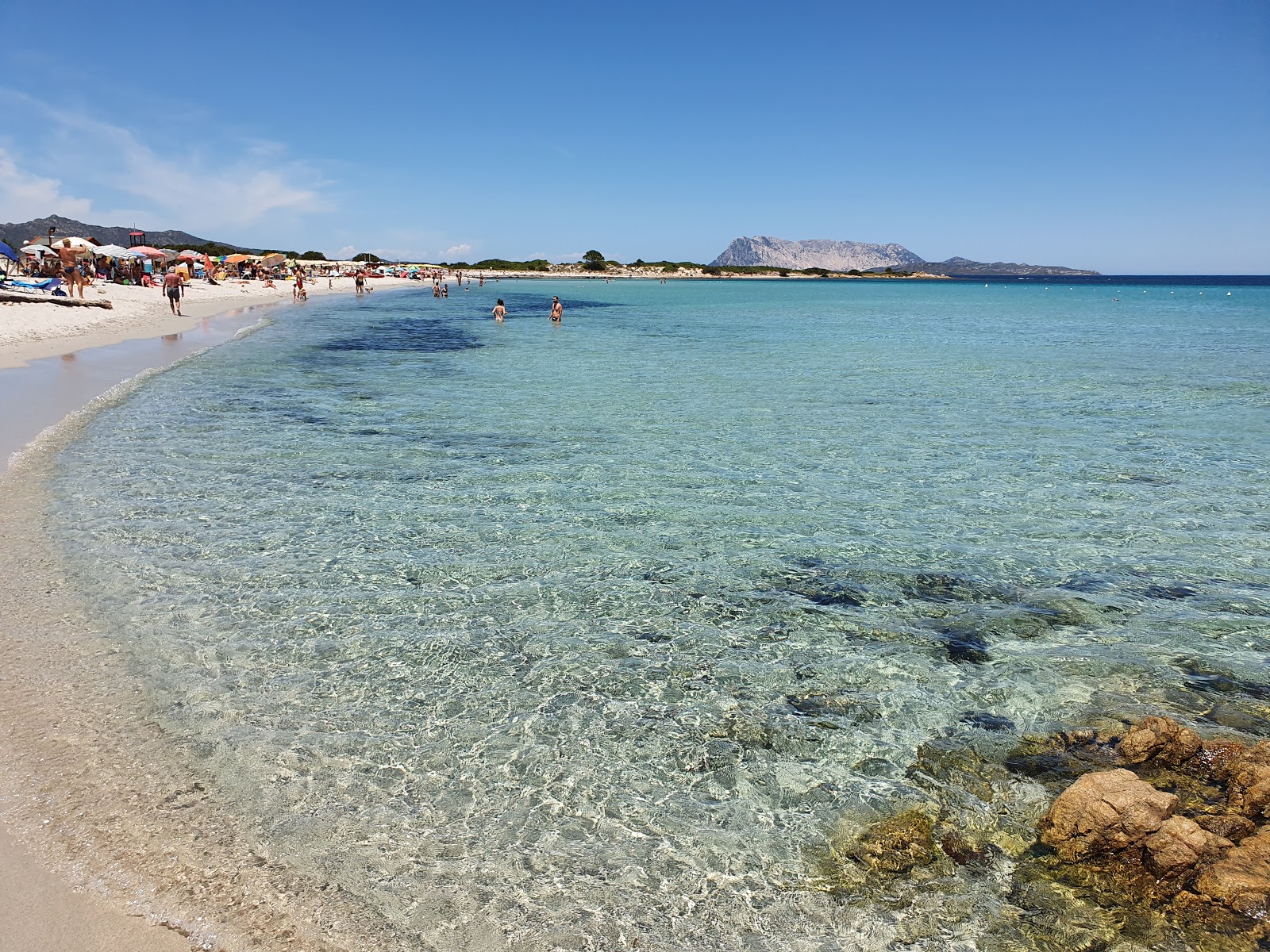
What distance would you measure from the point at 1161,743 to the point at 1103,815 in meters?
1.38

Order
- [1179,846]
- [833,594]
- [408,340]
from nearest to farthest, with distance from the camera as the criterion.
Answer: [1179,846]
[833,594]
[408,340]

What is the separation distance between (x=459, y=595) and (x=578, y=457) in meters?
6.57

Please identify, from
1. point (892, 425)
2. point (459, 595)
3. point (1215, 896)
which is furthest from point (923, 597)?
point (892, 425)

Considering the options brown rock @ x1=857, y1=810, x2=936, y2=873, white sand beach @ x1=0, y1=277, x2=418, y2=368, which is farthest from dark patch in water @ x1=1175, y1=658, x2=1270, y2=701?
white sand beach @ x1=0, y1=277, x2=418, y2=368

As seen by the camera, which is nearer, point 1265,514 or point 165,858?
point 165,858

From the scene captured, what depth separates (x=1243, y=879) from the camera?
425 cm

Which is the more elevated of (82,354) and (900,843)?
(82,354)

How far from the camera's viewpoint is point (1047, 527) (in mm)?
10836

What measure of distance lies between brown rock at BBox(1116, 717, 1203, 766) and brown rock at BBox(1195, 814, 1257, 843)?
2.46 ft

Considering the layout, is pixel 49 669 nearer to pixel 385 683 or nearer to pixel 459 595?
pixel 385 683

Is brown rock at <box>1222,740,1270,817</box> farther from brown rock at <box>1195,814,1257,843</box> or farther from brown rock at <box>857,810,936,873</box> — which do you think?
brown rock at <box>857,810,936,873</box>

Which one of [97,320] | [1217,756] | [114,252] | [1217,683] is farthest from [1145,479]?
[114,252]

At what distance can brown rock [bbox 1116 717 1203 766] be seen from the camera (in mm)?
5508

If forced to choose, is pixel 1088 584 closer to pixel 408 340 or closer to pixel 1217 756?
pixel 1217 756
